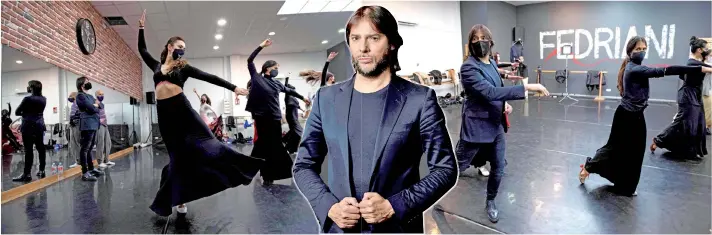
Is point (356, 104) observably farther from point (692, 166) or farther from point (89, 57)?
point (692, 166)

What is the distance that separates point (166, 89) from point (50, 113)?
2.30 metres

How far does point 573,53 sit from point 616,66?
0.88 ft

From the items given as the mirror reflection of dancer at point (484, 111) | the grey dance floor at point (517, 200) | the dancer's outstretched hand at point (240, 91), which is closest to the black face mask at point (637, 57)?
the grey dance floor at point (517, 200)

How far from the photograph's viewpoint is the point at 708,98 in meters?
3.74

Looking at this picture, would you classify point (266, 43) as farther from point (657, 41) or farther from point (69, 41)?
point (69, 41)

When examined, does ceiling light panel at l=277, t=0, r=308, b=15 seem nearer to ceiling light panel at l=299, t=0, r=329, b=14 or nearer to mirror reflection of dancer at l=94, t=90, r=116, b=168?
ceiling light panel at l=299, t=0, r=329, b=14

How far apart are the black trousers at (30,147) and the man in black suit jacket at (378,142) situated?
3.25m

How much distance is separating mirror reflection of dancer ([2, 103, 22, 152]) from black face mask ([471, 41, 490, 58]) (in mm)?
3397

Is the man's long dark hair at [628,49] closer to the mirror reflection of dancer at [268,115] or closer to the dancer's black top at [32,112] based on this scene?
the mirror reflection of dancer at [268,115]

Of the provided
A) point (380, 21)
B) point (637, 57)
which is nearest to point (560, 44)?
point (637, 57)

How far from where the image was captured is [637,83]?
241 centimetres

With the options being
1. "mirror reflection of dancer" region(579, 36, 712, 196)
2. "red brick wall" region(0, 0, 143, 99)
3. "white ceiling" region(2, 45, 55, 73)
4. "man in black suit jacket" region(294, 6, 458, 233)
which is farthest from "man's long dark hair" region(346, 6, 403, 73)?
"white ceiling" region(2, 45, 55, 73)

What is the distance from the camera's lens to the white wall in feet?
10.5

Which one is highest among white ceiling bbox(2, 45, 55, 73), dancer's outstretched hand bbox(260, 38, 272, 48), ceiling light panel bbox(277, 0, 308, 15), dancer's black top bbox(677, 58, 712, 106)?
ceiling light panel bbox(277, 0, 308, 15)
